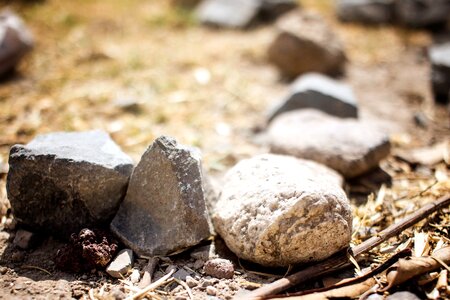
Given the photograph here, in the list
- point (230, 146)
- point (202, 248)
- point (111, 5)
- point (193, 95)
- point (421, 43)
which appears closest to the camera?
point (202, 248)

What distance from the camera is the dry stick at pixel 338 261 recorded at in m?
2.17

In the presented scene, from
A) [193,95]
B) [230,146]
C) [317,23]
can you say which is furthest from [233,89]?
[317,23]

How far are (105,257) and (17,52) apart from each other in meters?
3.80

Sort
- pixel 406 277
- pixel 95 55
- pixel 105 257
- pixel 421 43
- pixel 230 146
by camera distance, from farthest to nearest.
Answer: pixel 421 43
pixel 95 55
pixel 230 146
pixel 105 257
pixel 406 277

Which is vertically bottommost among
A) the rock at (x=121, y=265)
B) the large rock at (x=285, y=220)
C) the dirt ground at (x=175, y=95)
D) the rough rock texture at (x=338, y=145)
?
the dirt ground at (x=175, y=95)

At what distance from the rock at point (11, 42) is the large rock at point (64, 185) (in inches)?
115

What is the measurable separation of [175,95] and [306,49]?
6.53 ft

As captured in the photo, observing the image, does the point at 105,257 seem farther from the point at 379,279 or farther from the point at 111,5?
the point at 111,5

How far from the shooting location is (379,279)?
7.43 feet

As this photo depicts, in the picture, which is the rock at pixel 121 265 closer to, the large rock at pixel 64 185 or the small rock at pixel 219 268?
the large rock at pixel 64 185

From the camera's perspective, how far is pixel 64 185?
Answer: 251cm

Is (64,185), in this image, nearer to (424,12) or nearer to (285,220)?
(285,220)

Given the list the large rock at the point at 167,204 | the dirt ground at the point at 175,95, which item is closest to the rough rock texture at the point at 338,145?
the dirt ground at the point at 175,95

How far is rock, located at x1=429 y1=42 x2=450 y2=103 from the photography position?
4652 mm
